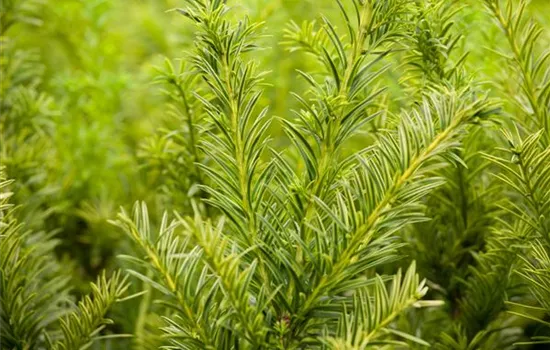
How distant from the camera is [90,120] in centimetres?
Result: 63

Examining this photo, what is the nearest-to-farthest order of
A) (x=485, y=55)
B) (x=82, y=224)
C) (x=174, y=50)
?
(x=485, y=55) < (x=82, y=224) < (x=174, y=50)

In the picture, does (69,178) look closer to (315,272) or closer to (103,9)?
(103,9)

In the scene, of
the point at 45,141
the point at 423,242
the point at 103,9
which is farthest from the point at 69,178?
the point at 423,242

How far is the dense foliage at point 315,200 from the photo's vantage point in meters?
0.28

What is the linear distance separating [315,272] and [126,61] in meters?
0.57

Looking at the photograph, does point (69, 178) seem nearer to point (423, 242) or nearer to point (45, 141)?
point (45, 141)

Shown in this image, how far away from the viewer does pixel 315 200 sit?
29 centimetres

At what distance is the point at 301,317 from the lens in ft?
0.97

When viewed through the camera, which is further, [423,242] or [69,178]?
[69,178]

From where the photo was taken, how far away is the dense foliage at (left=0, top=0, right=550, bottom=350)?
0.92ft

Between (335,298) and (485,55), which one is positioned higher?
(485,55)

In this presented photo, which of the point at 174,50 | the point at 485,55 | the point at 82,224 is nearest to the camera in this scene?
the point at 485,55

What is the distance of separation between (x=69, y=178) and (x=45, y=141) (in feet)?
0.14

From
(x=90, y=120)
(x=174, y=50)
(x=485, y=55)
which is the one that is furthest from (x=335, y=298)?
(x=174, y=50)
